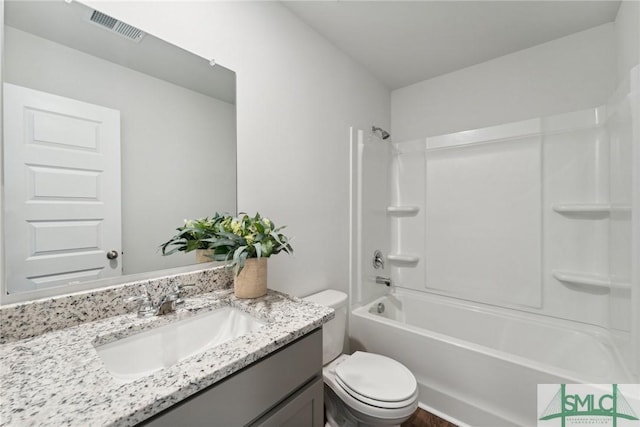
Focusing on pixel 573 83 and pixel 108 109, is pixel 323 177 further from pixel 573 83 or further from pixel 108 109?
pixel 573 83

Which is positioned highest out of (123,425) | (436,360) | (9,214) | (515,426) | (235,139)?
(235,139)

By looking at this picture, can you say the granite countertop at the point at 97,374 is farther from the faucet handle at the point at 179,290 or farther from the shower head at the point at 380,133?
the shower head at the point at 380,133

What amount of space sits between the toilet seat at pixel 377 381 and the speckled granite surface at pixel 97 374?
585 mm

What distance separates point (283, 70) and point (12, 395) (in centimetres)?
166

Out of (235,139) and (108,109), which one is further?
(235,139)

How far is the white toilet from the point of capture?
120 centimetres

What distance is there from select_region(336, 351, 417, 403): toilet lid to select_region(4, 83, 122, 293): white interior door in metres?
1.16

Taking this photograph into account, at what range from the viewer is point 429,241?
2.39 meters

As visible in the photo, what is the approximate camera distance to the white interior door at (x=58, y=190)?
2.68 feet

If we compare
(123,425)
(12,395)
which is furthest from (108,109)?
(123,425)

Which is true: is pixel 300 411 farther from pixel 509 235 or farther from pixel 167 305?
pixel 509 235

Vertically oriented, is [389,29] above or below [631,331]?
above

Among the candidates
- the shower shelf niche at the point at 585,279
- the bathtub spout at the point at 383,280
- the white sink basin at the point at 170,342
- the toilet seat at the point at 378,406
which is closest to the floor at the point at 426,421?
the toilet seat at the point at 378,406

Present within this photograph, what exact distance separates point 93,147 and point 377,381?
1.59 meters
